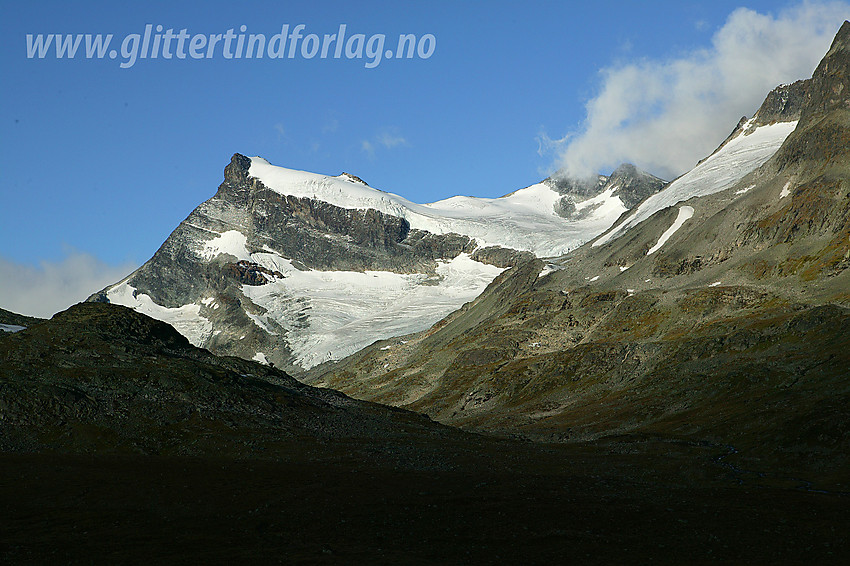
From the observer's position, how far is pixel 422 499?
153 feet

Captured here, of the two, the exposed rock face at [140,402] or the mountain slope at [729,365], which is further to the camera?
the mountain slope at [729,365]

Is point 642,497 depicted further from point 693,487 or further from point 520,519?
point 520,519

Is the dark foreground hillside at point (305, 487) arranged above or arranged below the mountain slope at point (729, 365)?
below

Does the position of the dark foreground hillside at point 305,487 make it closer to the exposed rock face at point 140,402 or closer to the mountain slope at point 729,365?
the exposed rock face at point 140,402

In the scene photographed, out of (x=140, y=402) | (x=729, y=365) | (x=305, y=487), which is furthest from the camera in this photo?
(x=729, y=365)

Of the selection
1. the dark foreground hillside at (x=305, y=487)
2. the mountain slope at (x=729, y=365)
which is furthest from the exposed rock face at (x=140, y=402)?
the mountain slope at (x=729, y=365)

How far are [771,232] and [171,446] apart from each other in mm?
168342

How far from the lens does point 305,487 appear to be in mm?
49062

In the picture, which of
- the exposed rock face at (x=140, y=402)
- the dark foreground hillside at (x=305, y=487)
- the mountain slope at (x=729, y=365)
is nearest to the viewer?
the dark foreground hillside at (x=305, y=487)

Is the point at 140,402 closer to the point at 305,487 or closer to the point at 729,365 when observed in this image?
the point at 305,487

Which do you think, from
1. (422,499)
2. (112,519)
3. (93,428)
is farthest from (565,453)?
(112,519)

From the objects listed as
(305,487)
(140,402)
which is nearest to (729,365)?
(140,402)

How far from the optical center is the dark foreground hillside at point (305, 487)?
3566cm

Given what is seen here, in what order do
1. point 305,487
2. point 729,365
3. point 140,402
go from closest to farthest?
1. point 305,487
2. point 140,402
3. point 729,365
